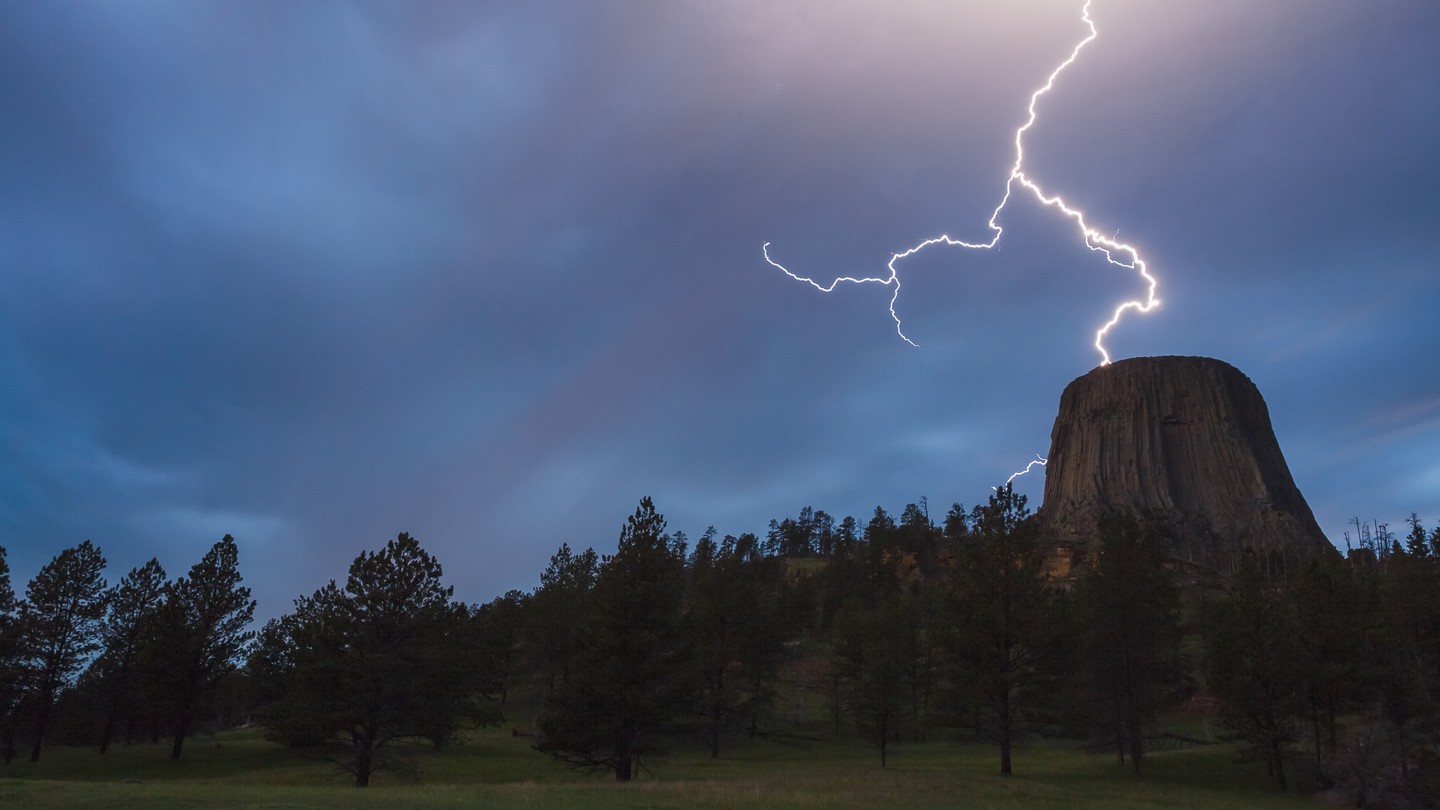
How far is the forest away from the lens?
Result: 1289 inches

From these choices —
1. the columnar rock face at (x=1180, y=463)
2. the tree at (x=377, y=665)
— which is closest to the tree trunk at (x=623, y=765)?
the tree at (x=377, y=665)

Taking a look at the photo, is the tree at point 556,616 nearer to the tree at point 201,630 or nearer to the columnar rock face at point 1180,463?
the tree at point 201,630

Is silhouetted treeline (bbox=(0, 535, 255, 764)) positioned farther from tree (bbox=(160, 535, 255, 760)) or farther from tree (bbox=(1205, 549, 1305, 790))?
tree (bbox=(1205, 549, 1305, 790))

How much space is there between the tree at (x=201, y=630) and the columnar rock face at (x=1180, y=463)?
11200cm

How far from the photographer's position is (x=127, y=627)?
50406mm

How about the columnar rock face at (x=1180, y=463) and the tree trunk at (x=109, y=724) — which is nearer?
the tree trunk at (x=109, y=724)

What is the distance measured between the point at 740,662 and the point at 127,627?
3985 cm

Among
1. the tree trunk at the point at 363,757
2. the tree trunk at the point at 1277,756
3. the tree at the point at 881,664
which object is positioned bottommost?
the tree trunk at the point at 363,757

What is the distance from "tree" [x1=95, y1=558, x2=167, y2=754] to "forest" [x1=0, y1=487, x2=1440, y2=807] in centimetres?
13

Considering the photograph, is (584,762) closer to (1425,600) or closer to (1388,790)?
(1388,790)

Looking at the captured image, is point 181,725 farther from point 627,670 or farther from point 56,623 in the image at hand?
point 627,670

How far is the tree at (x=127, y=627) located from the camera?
49.8 m

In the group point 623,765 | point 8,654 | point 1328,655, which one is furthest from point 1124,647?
point 8,654

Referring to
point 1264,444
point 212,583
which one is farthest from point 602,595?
point 1264,444
